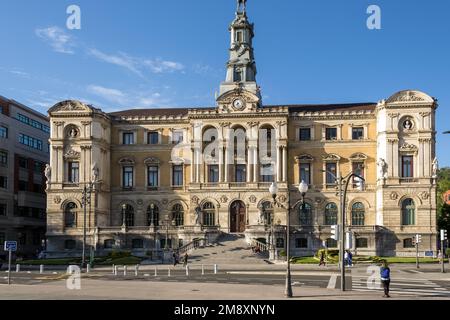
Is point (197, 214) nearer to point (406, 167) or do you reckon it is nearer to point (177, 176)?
point (177, 176)

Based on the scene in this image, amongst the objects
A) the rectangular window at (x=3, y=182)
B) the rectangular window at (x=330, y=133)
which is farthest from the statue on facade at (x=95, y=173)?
the rectangular window at (x=330, y=133)

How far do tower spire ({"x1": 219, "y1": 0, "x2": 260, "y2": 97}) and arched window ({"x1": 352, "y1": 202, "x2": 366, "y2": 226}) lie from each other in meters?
20.9

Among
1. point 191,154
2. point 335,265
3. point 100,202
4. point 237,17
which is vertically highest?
point 237,17

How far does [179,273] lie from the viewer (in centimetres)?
5931

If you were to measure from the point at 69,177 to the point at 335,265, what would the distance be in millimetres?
39973

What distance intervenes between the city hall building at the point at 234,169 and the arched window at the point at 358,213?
0.13m

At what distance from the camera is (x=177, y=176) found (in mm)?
93938

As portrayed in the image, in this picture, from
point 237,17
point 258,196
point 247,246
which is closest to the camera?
point 247,246

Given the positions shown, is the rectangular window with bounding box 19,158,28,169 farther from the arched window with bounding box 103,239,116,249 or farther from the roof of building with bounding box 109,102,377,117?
the arched window with bounding box 103,239,116,249

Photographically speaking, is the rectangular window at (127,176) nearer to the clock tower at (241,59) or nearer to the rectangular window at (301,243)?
the clock tower at (241,59)

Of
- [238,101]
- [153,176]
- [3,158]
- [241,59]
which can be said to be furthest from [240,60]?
[3,158]
